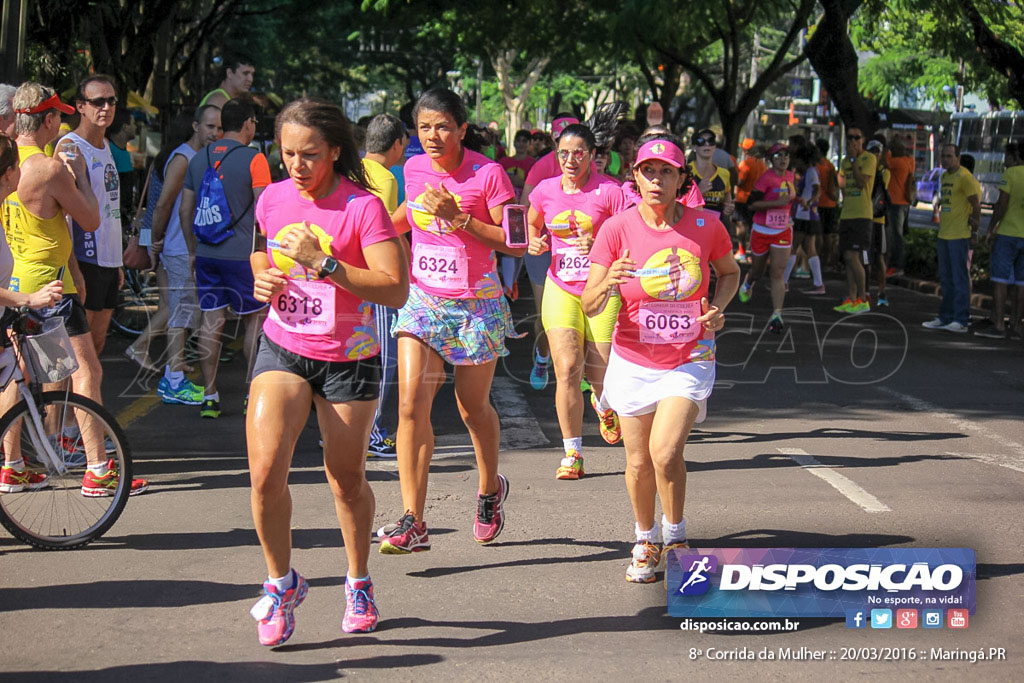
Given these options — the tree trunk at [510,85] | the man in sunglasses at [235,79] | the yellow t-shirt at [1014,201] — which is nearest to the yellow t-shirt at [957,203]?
the yellow t-shirt at [1014,201]

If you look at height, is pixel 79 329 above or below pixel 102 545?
above

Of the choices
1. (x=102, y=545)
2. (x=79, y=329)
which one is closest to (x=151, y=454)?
(x=79, y=329)

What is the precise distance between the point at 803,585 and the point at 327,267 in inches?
88.5

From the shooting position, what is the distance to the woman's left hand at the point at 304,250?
4.38m

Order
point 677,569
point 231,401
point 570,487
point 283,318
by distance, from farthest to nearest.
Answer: point 231,401 < point 570,487 < point 677,569 < point 283,318

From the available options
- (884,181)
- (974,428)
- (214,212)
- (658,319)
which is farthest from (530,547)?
(884,181)

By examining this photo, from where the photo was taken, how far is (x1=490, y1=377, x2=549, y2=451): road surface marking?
27.8 feet

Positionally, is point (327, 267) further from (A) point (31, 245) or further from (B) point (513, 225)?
(A) point (31, 245)

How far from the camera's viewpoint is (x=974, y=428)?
9148 millimetres

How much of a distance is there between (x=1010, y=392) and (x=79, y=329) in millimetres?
7473

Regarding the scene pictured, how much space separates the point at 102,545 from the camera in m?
5.98

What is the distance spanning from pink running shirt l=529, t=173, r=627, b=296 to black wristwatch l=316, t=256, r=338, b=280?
125 inches

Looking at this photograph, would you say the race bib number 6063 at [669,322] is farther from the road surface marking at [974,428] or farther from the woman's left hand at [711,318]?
the road surface marking at [974,428]

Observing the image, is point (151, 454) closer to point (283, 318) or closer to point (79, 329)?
point (79, 329)
